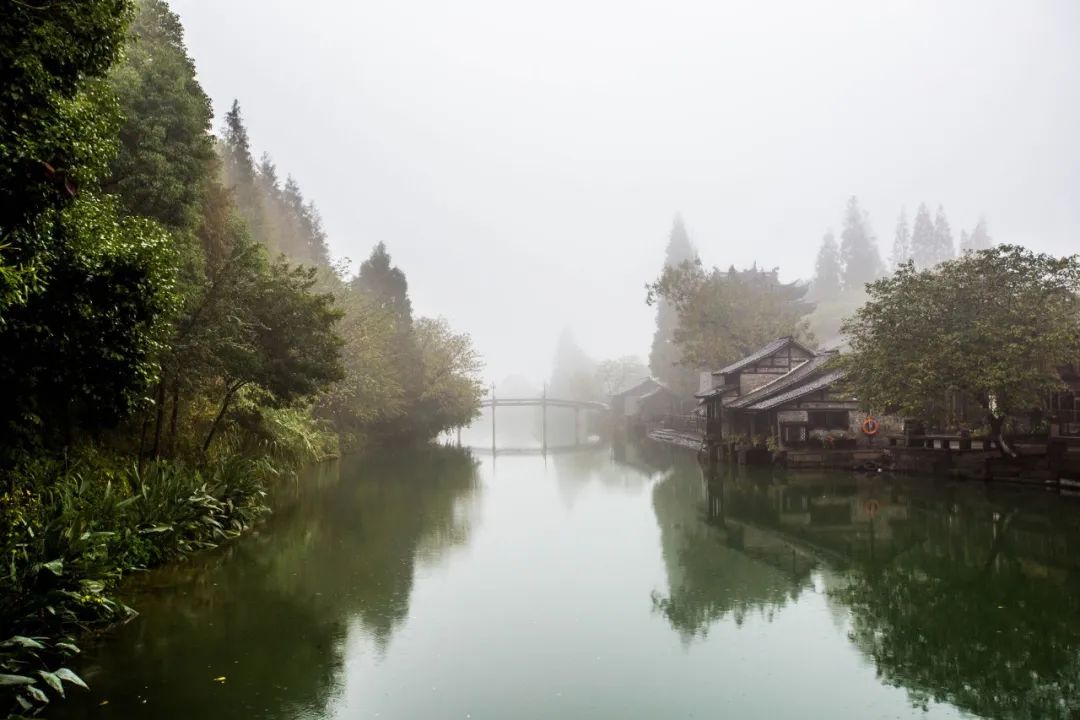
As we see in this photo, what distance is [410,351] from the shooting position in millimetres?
50156

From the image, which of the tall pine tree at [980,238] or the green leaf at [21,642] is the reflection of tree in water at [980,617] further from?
the tall pine tree at [980,238]

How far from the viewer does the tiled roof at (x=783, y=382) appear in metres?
36.4

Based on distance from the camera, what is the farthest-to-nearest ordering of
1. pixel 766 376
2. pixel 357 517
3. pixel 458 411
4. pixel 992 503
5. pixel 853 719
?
pixel 458 411, pixel 766 376, pixel 992 503, pixel 357 517, pixel 853 719

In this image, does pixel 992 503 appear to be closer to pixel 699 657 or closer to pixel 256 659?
pixel 699 657

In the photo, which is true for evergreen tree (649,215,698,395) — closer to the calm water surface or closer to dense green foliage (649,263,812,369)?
dense green foliage (649,263,812,369)

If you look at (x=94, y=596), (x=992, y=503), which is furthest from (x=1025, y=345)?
(x=94, y=596)

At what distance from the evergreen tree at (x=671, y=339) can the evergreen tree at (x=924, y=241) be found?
45.0m

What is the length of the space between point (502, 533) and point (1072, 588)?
12305 millimetres

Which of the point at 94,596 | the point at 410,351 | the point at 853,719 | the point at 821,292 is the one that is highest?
the point at 821,292

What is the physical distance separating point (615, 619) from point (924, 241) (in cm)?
12176

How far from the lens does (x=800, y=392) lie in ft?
111

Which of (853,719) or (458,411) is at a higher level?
(458,411)

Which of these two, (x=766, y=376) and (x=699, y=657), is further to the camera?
(x=766, y=376)

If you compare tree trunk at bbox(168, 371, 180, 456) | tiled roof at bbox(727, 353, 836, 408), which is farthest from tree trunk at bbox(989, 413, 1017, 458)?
tree trunk at bbox(168, 371, 180, 456)
